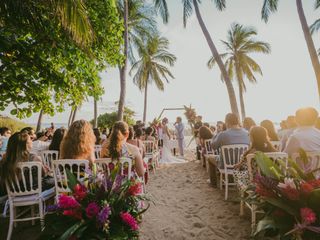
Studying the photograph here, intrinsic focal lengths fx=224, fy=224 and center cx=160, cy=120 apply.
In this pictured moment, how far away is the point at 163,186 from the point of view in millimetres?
5914

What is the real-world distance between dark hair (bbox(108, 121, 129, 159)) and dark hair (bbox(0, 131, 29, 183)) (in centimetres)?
122

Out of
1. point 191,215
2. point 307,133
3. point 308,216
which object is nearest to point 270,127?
point 307,133

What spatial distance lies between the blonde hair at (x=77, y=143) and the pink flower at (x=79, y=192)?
5.65 ft

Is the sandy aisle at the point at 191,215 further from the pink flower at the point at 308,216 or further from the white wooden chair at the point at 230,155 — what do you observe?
the pink flower at the point at 308,216

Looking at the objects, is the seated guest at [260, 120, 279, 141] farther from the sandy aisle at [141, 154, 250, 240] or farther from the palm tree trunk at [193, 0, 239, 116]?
the palm tree trunk at [193, 0, 239, 116]

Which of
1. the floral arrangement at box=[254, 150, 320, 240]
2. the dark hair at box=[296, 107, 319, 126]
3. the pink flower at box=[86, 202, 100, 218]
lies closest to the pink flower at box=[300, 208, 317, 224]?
the floral arrangement at box=[254, 150, 320, 240]

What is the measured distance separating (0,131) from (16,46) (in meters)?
3.51

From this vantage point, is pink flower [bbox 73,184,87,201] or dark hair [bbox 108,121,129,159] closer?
pink flower [bbox 73,184,87,201]

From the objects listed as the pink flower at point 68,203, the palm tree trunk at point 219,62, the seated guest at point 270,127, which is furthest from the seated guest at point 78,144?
the palm tree trunk at point 219,62

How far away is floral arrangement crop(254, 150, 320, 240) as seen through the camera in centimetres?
118

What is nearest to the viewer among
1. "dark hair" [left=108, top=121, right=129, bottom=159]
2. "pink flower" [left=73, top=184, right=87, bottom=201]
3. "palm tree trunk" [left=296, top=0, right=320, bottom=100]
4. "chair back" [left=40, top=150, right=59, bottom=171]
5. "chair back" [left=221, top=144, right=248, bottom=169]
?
"pink flower" [left=73, top=184, right=87, bottom=201]

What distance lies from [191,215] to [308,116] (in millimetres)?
2478

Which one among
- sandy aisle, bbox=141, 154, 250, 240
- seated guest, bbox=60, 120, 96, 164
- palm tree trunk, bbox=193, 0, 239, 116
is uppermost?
palm tree trunk, bbox=193, 0, 239, 116

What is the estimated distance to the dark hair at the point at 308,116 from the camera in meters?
3.47
